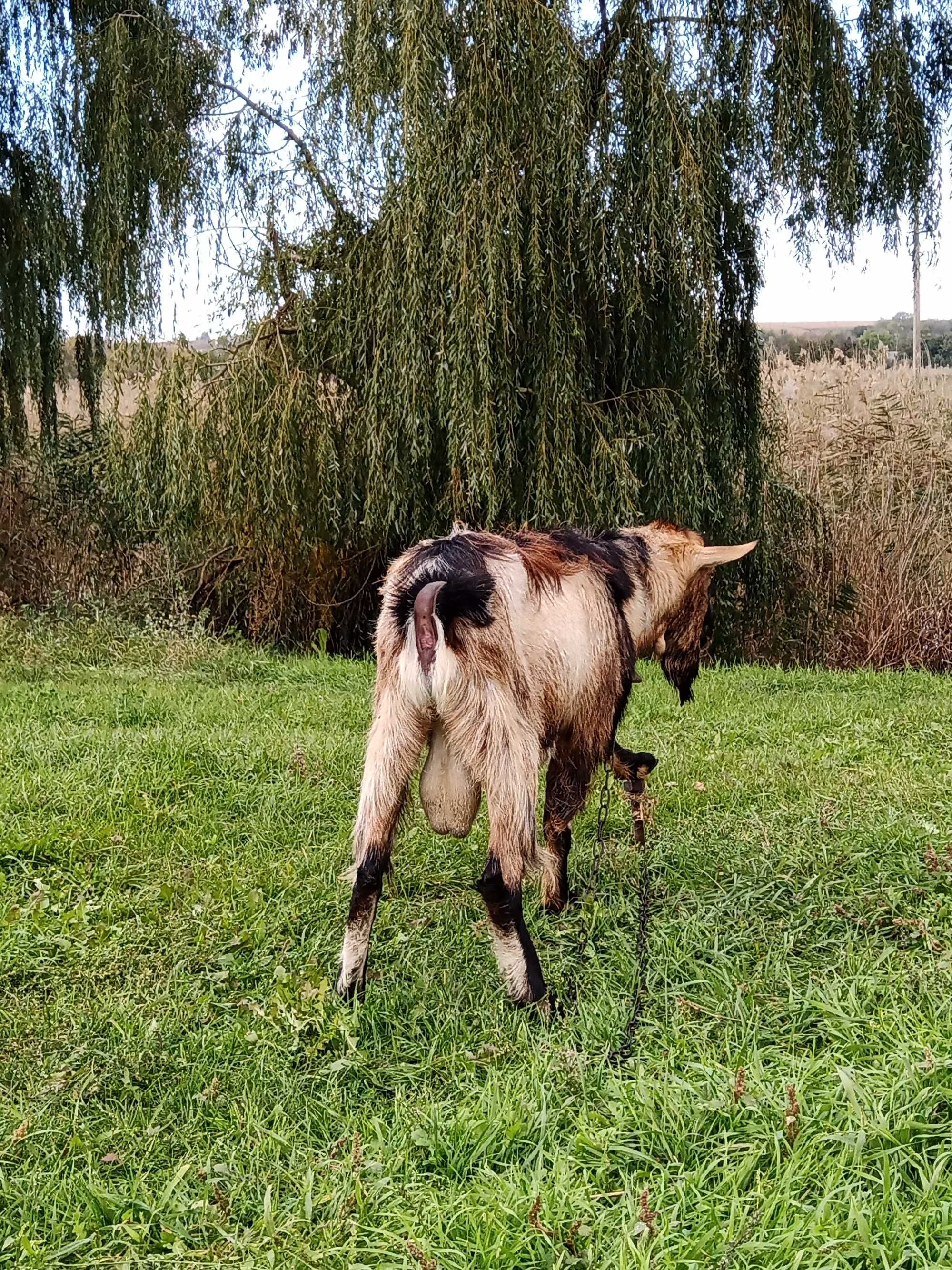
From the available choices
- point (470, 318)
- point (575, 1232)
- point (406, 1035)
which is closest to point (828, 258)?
point (470, 318)

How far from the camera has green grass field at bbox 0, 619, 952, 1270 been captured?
2.11 meters

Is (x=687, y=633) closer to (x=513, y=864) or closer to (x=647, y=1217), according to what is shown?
(x=513, y=864)

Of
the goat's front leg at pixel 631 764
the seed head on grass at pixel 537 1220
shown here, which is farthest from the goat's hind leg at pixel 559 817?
the seed head on grass at pixel 537 1220

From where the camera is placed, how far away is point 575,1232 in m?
2.00

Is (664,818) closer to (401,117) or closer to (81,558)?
(401,117)

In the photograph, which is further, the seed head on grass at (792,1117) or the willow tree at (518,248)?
the willow tree at (518,248)

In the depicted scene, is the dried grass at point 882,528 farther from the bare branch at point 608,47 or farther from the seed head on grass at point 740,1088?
the seed head on grass at point 740,1088

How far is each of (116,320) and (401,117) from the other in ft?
10.2

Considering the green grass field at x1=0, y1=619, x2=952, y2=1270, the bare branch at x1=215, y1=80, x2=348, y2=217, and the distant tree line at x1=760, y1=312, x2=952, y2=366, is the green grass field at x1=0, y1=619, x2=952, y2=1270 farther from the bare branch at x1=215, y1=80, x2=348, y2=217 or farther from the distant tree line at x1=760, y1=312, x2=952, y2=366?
the distant tree line at x1=760, y1=312, x2=952, y2=366

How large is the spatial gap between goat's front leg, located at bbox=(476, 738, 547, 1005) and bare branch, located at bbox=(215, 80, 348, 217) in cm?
685

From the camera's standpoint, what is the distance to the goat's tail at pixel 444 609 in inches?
117

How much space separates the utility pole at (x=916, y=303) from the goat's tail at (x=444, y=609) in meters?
6.83

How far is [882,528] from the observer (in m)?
9.70

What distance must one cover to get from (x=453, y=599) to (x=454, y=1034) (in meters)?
1.24
